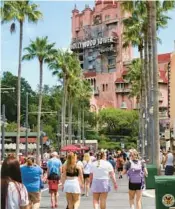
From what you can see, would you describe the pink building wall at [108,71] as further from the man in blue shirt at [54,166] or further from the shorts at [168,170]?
the man in blue shirt at [54,166]

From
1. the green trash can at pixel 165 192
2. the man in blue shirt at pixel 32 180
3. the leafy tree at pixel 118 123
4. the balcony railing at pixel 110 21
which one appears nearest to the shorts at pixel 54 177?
the man in blue shirt at pixel 32 180

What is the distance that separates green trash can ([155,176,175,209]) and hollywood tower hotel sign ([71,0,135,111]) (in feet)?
389

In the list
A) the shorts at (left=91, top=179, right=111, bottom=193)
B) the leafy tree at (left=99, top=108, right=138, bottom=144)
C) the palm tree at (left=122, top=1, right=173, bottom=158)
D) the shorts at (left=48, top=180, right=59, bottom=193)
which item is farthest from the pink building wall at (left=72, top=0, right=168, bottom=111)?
the shorts at (left=91, top=179, right=111, bottom=193)

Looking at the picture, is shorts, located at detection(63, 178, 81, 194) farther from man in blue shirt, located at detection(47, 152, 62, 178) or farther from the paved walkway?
man in blue shirt, located at detection(47, 152, 62, 178)

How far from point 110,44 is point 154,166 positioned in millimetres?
117588

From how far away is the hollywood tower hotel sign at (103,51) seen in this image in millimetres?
137500

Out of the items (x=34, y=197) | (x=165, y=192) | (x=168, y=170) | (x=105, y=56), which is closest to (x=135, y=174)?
(x=34, y=197)

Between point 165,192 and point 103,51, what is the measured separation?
438ft

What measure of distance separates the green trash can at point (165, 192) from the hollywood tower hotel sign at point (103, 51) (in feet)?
389

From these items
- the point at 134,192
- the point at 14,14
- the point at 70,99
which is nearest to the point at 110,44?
the point at 70,99

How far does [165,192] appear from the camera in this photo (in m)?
11.8

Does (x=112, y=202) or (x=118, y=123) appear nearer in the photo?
(x=112, y=202)

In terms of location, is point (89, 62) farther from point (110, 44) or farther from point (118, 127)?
point (118, 127)

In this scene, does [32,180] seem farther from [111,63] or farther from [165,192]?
[111,63]
